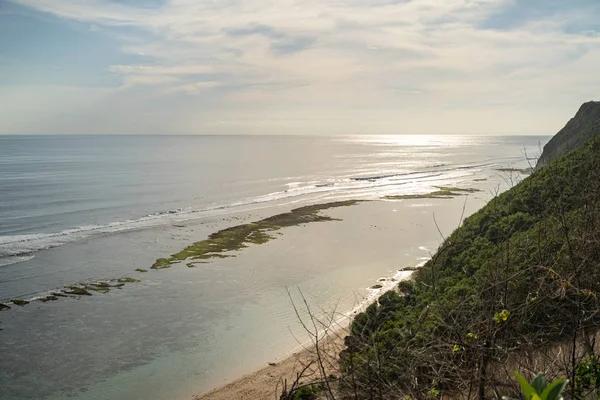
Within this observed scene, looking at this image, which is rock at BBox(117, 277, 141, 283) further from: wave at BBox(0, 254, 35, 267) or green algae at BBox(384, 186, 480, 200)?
green algae at BBox(384, 186, 480, 200)

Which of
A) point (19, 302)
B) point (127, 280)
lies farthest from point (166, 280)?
point (19, 302)

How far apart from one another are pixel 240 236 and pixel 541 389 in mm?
31894

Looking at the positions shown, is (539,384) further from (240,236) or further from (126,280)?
(240,236)

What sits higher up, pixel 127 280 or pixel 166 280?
pixel 127 280

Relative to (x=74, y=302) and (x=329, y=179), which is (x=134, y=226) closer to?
(x=74, y=302)

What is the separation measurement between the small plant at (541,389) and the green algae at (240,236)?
25.4m

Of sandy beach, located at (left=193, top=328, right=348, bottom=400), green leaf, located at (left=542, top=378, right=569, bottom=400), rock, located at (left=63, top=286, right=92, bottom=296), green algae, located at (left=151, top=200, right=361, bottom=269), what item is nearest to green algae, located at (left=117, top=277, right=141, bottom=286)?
rock, located at (left=63, top=286, right=92, bottom=296)

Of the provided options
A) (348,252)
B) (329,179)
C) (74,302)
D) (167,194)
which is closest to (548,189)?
(348,252)

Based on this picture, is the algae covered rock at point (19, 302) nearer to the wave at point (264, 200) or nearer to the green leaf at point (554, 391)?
the wave at point (264, 200)

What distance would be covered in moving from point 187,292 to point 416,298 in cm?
1189

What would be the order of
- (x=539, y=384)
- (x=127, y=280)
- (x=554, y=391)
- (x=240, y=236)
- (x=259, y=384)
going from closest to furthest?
(x=554, y=391)
(x=539, y=384)
(x=259, y=384)
(x=127, y=280)
(x=240, y=236)

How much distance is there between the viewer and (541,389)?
2738mm

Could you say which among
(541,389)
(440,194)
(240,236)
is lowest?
(240,236)

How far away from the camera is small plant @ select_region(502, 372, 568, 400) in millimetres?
2547
